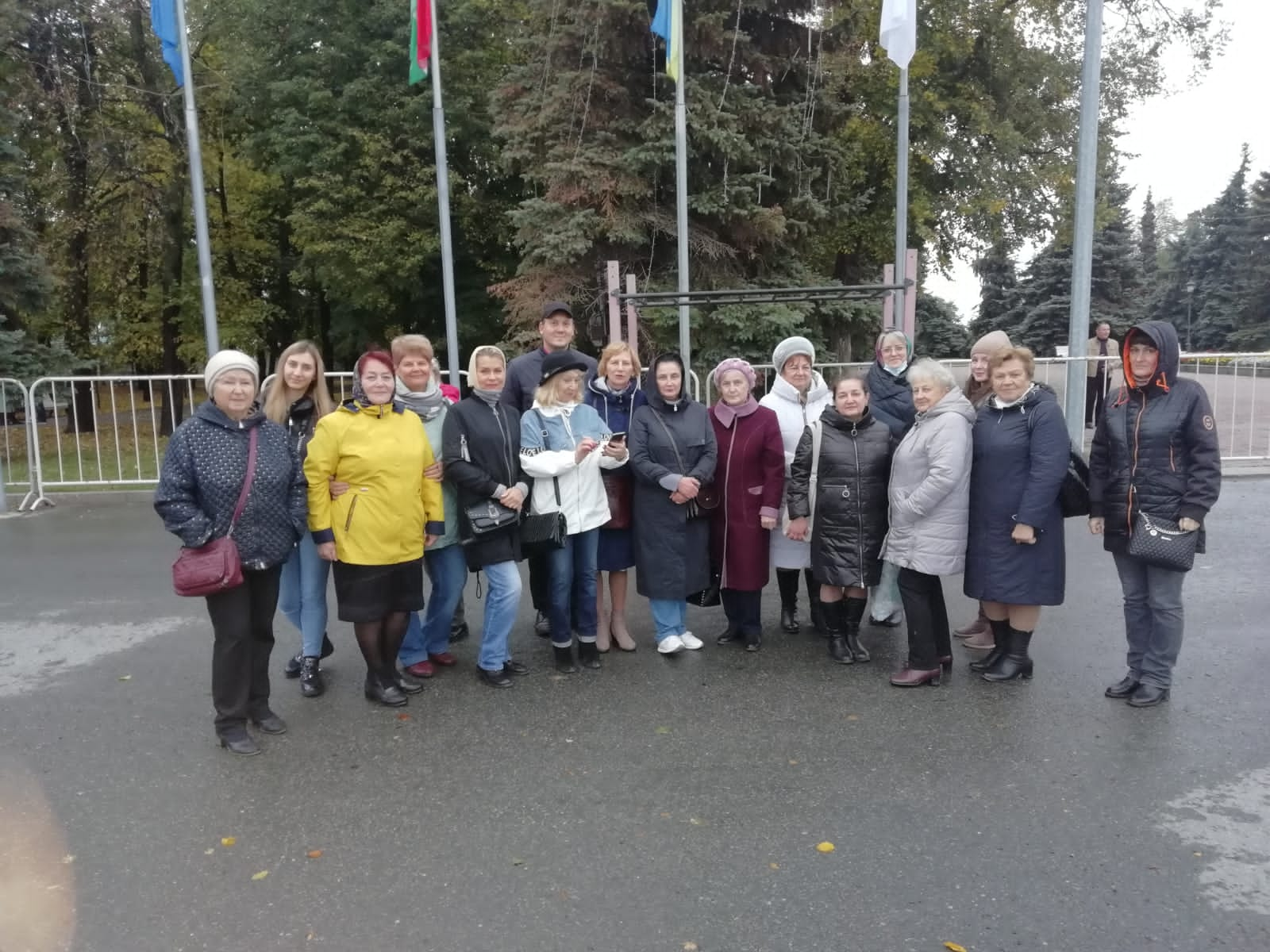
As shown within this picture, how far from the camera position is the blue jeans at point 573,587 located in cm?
530

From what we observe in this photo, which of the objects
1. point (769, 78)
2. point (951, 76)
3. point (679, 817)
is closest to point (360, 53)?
point (769, 78)

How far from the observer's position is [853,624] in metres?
5.55

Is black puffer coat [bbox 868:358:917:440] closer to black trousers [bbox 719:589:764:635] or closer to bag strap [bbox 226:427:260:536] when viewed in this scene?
black trousers [bbox 719:589:764:635]

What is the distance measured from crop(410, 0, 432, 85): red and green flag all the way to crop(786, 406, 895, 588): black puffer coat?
34.0 ft

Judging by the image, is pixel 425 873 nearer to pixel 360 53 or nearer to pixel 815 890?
pixel 815 890

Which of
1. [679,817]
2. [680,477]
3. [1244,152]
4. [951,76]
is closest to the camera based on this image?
[679,817]

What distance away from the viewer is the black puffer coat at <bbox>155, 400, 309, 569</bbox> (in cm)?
415

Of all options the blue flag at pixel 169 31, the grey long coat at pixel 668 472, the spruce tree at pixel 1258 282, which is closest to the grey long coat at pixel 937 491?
the grey long coat at pixel 668 472

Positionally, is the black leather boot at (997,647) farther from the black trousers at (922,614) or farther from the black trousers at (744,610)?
the black trousers at (744,610)

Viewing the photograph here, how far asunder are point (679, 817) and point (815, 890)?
2.19 ft

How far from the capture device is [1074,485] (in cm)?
493

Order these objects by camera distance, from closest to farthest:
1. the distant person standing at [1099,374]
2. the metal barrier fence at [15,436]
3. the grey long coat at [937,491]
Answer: the grey long coat at [937,491] < the metal barrier fence at [15,436] < the distant person standing at [1099,374]

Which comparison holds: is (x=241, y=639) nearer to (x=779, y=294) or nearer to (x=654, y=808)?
(x=654, y=808)

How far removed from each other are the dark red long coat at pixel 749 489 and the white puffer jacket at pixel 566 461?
69 centimetres
